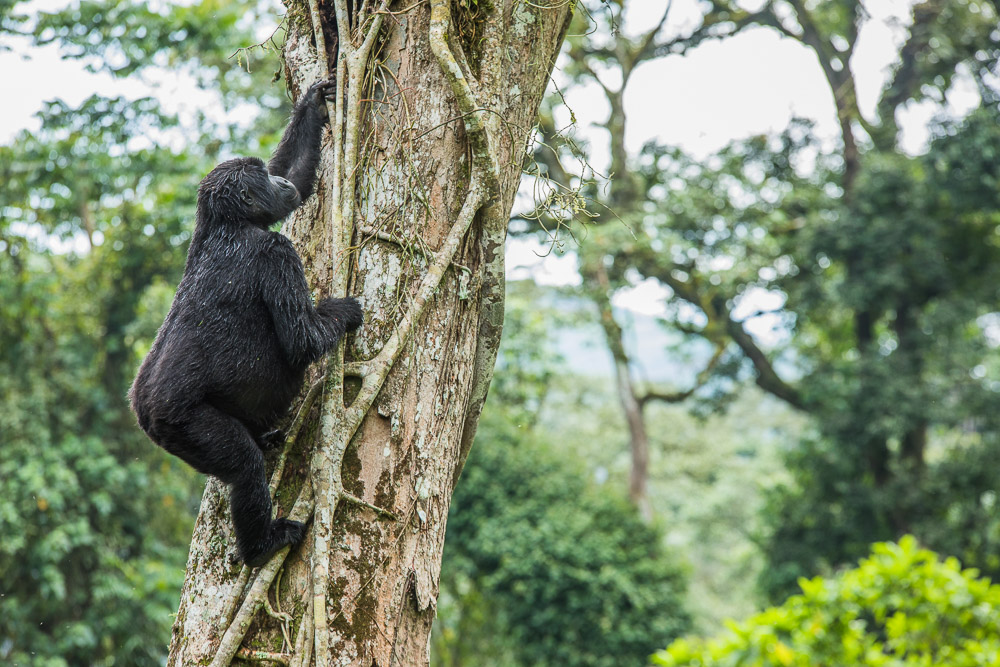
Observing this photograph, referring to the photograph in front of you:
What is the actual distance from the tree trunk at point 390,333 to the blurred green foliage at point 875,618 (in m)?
2.54

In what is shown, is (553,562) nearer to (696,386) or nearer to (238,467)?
(696,386)

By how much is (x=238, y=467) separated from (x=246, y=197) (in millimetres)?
904

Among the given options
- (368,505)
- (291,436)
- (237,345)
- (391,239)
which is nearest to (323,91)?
(391,239)

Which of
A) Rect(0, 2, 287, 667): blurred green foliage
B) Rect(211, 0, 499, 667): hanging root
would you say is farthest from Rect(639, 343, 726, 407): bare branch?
Rect(211, 0, 499, 667): hanging root

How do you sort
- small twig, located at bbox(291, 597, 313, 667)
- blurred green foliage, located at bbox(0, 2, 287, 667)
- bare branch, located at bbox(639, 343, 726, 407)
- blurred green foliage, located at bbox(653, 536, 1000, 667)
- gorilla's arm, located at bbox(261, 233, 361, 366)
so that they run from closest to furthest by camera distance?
small twig, located at bbox(291, 597, 313, 667)
gorilla's arm, located at bbox(261, 233, 361, 366)
blurred green foliage, located at bbox(653, 536, 1000, 667)
blurred green foliage, located at bbox(0, 2, 287, 667)
bare branch, located at bbox(639, 343, 726, 407)

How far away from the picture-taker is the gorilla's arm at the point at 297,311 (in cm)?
201

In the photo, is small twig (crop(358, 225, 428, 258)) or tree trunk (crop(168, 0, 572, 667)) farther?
small twig (crop(358, 225, 428, 258))

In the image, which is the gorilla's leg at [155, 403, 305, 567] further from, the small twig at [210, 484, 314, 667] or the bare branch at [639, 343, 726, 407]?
the bare branch at [639, 343, 726, 407]

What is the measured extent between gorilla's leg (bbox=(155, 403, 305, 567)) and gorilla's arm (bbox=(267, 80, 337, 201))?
759 mm

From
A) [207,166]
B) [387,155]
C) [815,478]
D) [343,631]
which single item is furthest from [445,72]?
[815,478]

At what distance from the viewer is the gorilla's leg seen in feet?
6.14

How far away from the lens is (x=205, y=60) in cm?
895

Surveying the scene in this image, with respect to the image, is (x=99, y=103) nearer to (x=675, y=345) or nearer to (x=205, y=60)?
(x=205, y=60)

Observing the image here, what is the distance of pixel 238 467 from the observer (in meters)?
2.03
